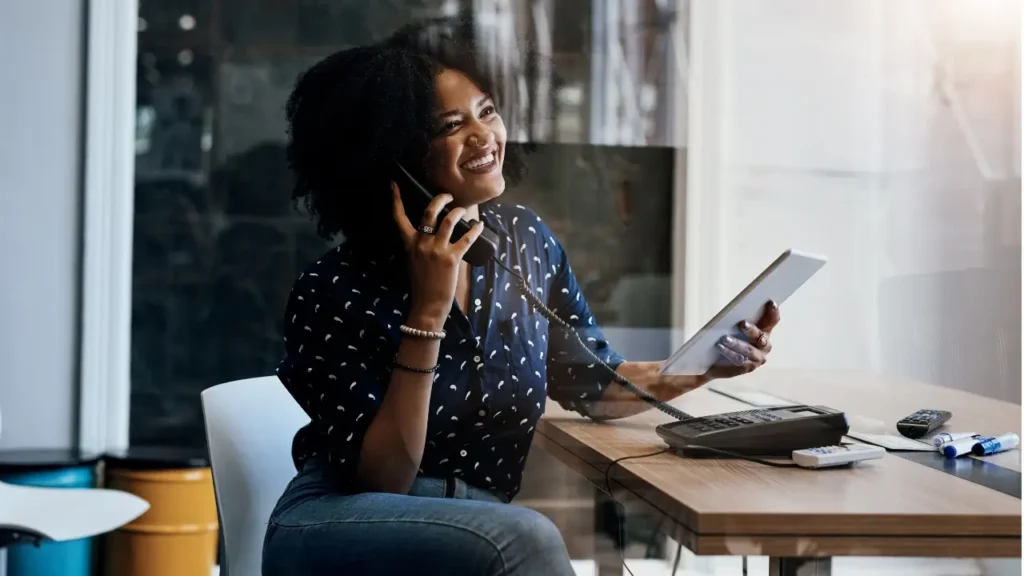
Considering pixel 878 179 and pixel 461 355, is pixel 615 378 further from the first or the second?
pixel 878 179

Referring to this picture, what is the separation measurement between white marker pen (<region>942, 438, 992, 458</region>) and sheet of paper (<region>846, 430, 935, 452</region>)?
18 mm

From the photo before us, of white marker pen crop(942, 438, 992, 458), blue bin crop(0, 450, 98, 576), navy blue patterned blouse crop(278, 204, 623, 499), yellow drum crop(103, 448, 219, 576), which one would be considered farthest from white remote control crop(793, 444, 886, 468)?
blue bin crop(0, 450, 98, 576)

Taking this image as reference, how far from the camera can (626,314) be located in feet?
4.12

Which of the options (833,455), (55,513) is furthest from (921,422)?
(55,513)

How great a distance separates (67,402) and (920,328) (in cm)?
115

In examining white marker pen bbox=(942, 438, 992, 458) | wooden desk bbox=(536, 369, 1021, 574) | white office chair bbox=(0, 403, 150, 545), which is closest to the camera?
wooden desk bbox=(536, 369, 1021, 574)

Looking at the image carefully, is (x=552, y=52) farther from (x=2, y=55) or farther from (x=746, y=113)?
(x=2, y=55)

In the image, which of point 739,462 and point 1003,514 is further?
point 739,462

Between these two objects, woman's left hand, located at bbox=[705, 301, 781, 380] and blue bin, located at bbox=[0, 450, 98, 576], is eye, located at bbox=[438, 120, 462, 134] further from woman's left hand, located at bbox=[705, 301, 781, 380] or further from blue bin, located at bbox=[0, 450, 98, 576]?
blue bin, located at bbox=[0, 450, 98, 576]

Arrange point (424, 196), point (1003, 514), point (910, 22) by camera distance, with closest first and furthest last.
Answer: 1. point (1003, 514)
2. point (424, 196)
3. point (910, 22)

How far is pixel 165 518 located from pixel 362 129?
1.74 feet

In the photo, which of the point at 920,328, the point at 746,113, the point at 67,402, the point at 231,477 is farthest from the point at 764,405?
the point at 67,402

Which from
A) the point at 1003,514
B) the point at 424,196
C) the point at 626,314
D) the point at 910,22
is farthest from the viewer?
the point at 910,22

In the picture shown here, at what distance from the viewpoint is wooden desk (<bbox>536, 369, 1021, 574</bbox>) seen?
100 centimetres
